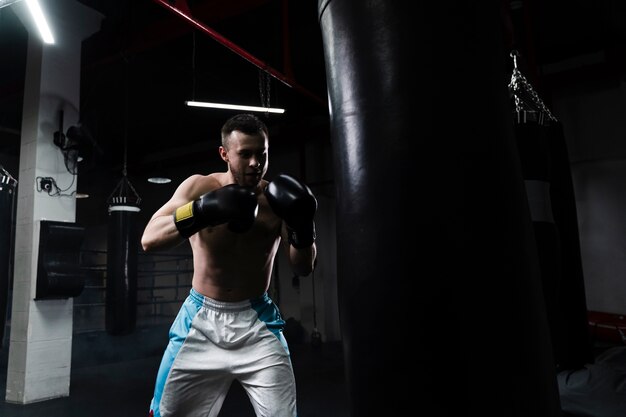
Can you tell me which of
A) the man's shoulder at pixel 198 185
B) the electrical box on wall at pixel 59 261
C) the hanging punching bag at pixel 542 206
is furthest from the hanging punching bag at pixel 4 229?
the hanging punching bag at pixel 542 206

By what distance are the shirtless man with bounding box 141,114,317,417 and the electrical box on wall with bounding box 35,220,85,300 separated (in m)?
2.79

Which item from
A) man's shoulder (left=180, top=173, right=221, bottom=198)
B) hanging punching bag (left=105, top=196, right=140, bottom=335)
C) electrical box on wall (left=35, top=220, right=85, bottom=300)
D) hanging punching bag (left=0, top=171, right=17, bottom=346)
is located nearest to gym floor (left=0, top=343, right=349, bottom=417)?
hanging punching bag (left=105, top=196, right=140, bottom=335)

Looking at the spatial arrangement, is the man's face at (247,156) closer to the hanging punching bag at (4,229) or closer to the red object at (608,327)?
the hanging punching bag at (4,229)

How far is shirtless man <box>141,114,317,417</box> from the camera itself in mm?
A: 1543

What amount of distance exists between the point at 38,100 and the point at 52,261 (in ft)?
4.77

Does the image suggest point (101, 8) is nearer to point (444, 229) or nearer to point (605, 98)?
point (444, 229)

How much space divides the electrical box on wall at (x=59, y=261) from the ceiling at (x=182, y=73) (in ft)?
2.55

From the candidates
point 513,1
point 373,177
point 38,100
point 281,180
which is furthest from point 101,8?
point 373,177

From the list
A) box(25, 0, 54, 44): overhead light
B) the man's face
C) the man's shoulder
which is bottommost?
the man's shoulder

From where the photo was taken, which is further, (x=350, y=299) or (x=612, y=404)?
(x=612, y=404)

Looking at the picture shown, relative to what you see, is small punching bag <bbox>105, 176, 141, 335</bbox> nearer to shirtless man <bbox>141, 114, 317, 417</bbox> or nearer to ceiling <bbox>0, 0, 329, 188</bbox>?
ceiling <bbox>0, 0, 329, 188</bbox>

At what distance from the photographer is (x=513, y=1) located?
439cm

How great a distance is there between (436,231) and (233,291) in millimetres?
1216

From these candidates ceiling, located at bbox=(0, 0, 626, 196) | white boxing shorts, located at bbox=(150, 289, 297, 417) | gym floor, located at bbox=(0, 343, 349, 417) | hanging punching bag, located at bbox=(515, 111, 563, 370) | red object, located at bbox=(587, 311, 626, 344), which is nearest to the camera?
white boxing shorts, located at bbox=(150, 289, 297, 417)
